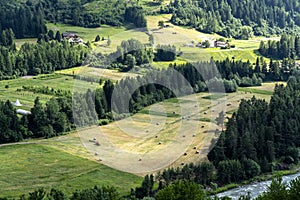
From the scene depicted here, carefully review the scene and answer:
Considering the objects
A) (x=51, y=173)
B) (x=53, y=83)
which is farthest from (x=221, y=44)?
(x=51, y=173)

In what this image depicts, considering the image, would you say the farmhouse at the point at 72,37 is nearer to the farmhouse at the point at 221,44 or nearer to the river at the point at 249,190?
the farmhouse at the point at 221,44

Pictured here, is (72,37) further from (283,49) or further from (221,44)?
(283,49)

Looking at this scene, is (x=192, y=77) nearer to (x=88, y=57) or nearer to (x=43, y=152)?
(x=88, y=57)

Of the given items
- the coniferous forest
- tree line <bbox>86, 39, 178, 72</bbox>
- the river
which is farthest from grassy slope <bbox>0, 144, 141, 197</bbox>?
tree line <bbox>86, 39, 178, 72</bbox>

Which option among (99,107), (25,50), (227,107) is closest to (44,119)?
(99,107)

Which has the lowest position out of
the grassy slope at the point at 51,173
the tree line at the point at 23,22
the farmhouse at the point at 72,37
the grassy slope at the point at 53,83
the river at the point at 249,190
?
the river at the point at 249,190

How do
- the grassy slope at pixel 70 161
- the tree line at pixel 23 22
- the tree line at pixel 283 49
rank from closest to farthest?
the grassy slope at pixel 70 161
the tree line at pixel 283 49
the tree line at pixel 23 22

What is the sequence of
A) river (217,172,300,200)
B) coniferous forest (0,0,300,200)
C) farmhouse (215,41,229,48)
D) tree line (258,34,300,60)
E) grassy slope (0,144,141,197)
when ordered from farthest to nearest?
1. farmhouse (215,41,229,48)
2. tree line (258,34,300,60)
3. coniferous forest (0,0,300,200)
4. river (217,172,300,200)
5. grassy slope (0,144,141,197)

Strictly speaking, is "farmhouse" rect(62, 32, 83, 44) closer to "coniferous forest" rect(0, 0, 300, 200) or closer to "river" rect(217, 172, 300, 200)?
"coniferous forest" rect(0, 0, 300, 200)

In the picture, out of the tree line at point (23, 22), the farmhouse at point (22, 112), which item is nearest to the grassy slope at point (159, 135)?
the farmhouse at point (22, 112)
